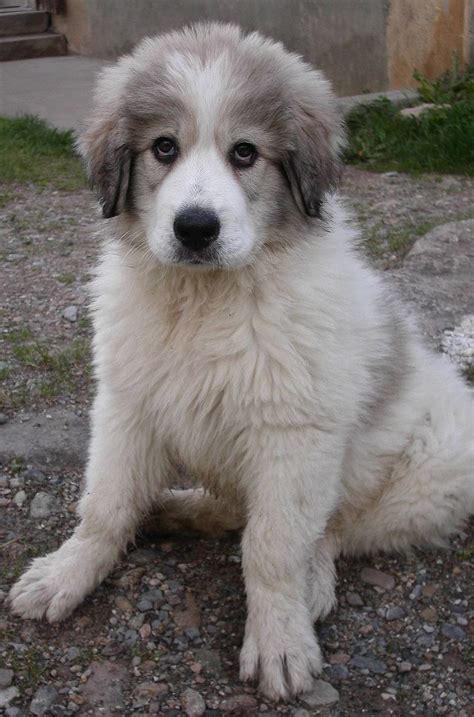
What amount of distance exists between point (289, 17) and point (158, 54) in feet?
21.6

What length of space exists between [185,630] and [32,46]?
33.3ft

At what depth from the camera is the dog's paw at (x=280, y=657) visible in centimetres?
291

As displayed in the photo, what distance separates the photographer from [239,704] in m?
2.88

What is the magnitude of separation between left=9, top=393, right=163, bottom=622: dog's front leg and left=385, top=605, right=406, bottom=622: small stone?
909mm

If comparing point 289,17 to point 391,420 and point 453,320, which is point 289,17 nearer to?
point 453,320

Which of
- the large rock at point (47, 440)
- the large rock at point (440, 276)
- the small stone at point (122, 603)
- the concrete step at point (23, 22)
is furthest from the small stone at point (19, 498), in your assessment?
the concrete step at point (23, 22)

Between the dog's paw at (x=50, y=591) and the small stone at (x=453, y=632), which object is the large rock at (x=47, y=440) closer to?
the dog's paw at (x=50, y=591)

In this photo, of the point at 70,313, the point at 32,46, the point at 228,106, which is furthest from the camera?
the point at 32,46

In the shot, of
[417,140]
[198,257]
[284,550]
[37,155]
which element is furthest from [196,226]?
[37,155]

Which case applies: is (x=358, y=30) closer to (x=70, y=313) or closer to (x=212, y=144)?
(x=70, y=313)

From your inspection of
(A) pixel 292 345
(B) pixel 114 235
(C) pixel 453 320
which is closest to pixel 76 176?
(C) pixel 453 320

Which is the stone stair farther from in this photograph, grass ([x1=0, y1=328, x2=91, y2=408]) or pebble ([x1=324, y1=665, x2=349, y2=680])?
pebble ([x1=324, y1=665, x2=349, y2=680])

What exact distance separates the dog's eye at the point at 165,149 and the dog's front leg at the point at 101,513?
2.63 feet

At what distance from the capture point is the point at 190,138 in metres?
2.86
